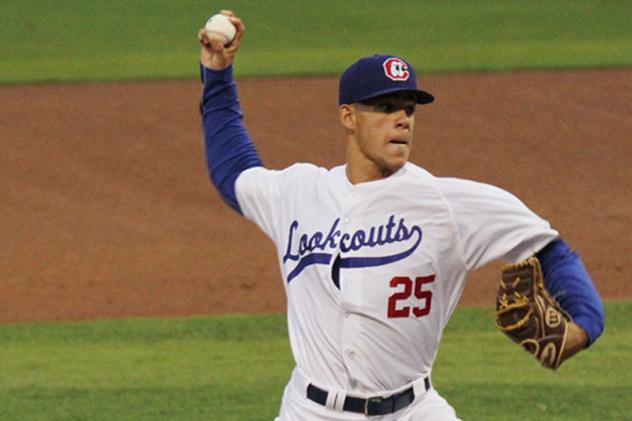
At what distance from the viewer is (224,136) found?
523 centimetres

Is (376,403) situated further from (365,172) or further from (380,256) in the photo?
(365,172)

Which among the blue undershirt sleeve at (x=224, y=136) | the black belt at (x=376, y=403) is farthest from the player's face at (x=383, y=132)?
the black belt at (x=376, y=403)

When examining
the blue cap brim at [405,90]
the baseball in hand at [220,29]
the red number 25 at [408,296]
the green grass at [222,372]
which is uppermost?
the baseball in hand at [220,29]

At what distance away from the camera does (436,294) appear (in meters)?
4.70

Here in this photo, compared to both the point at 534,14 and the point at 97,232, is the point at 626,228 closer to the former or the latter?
the point at 97,232

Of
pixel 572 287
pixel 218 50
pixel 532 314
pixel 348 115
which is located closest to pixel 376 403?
pixel 532 314

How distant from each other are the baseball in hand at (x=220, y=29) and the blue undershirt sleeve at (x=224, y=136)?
0.48ft

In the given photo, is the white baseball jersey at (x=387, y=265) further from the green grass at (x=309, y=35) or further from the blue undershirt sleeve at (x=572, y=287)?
the green grass at (x=309, y=35)

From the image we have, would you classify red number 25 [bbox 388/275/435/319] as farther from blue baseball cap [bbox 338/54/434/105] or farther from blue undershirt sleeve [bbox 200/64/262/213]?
blue undershirt sleeve [bbox 200/64/262/213]

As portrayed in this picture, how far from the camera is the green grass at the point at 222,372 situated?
24.4 feet

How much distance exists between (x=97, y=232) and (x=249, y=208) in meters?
6.42

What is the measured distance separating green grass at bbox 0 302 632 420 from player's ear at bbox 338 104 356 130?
280cm

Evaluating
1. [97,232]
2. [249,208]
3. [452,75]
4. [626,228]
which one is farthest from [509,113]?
[249,208]

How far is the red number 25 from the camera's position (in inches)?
183
